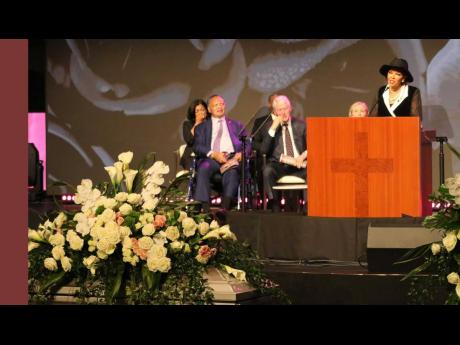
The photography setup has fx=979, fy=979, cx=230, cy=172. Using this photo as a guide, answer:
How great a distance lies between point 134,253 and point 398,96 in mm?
4333

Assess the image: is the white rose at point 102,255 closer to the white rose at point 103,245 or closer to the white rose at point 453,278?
the white rose at point 103,245

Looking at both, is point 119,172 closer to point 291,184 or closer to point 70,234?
point 70,234

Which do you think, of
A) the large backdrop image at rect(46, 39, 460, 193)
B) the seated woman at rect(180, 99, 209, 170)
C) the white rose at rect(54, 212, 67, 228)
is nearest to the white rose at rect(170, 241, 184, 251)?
the white rose at rect(54, 212, 67, 228)

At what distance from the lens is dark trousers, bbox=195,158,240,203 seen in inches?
319

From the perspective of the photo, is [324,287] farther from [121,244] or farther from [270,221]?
[121,244]

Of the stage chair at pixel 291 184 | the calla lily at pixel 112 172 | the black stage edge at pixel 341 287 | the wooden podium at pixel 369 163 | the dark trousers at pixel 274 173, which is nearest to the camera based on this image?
the calla lily at pixel 112 172

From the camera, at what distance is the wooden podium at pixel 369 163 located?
19.8 ft

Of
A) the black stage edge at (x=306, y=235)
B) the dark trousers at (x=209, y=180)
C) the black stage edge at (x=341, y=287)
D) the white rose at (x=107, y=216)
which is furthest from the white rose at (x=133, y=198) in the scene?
the dark trousers at (x=209, y=180)

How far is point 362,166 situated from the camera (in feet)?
19.9

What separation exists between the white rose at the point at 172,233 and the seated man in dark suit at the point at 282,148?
4.51 m

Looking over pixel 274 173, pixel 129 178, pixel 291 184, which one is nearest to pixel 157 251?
pixel 129 178

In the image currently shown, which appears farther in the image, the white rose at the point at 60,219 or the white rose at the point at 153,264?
the white rose at the point at 60,219

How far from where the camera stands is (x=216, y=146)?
8516mm
